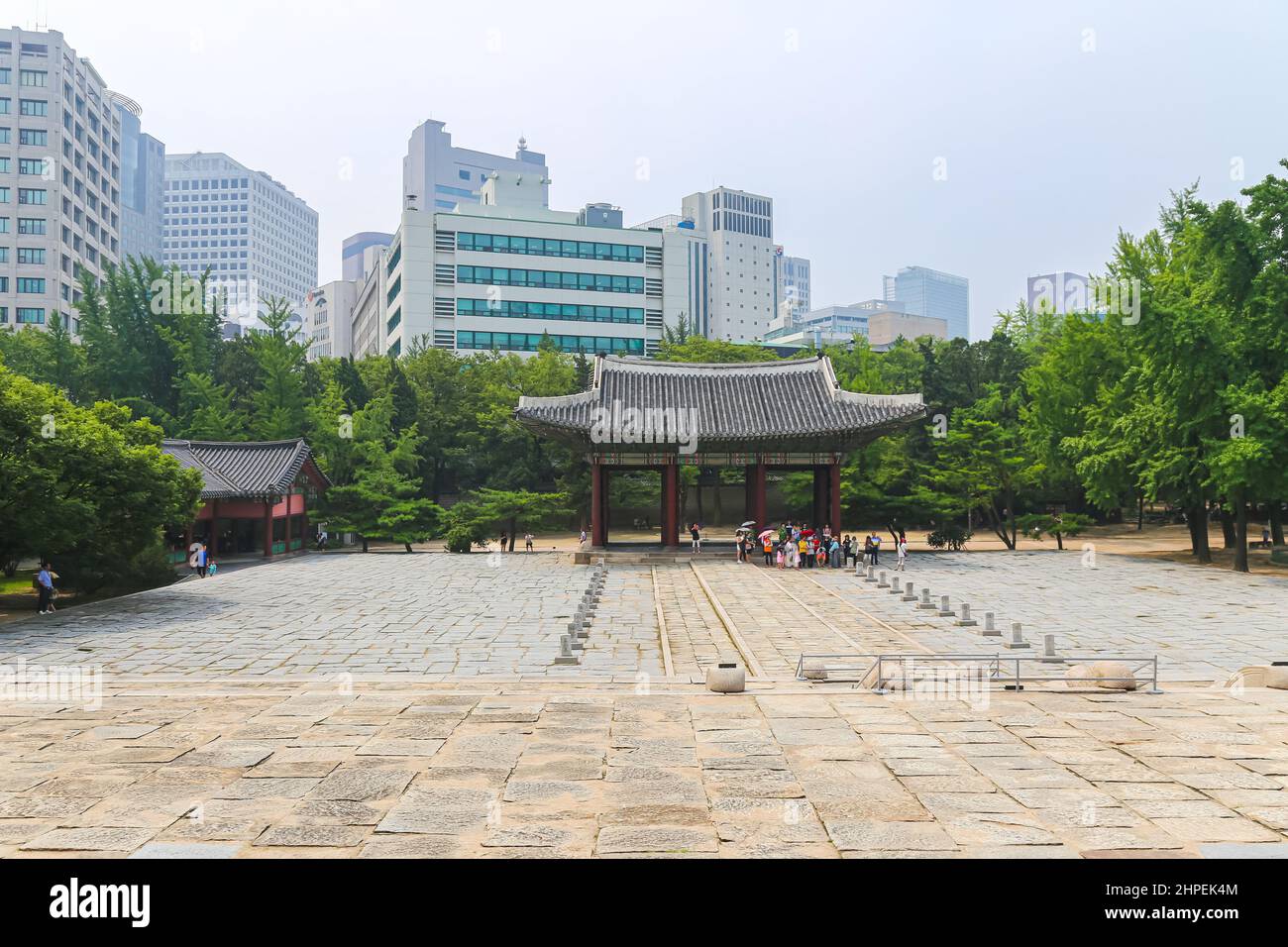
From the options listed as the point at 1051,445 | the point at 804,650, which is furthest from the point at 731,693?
the point at 1051,445

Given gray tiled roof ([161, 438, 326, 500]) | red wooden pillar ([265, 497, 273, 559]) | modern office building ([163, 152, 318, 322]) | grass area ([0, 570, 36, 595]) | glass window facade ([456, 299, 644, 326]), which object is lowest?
grass area ([0, 570, 36, 595])

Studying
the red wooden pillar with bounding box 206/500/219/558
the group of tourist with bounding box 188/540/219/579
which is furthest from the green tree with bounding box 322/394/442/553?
the group of tourist with bounding box 188/540/219/579

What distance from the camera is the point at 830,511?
1344 inches

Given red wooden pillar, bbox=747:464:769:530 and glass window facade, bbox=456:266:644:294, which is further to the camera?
glass window facade, bbox=456:266:644:294

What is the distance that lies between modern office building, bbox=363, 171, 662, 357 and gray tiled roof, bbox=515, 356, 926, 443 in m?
35.5

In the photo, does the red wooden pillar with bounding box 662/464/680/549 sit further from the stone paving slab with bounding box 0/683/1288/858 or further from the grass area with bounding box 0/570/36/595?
the stone paving slab with bounding box 0/683/1288/858

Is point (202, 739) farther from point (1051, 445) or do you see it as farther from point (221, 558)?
point (1051, 445)

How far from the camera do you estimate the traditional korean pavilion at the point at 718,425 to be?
3278cm

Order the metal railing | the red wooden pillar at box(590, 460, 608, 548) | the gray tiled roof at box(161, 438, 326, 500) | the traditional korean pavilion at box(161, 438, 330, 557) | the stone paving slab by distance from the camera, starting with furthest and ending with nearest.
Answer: the red wooden pillar at box(590, 460, 608, 548)
the traditional korean pavilion at box(161, 438, 330, 557)
the gray tiled roof at box(161, 438, 326, 500)
the metal railing
the stone paving slab

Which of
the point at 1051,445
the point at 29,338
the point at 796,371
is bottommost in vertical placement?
the point at 1051,445

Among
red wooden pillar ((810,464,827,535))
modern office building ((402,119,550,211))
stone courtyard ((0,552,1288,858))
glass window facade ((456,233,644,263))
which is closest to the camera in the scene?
stone courtyard ((0,552,1288,858))

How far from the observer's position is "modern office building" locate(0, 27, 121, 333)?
238ft
